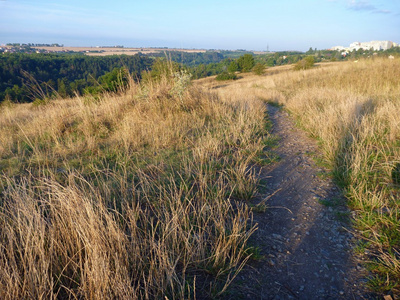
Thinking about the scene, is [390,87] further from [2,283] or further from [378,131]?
[2,283]

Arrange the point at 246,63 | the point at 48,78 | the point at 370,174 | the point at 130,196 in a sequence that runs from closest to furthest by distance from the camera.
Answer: the point at 130,196 < the point at 370,174 < the point at 48,78 < the point at 246,63

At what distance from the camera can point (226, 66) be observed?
40.9 m

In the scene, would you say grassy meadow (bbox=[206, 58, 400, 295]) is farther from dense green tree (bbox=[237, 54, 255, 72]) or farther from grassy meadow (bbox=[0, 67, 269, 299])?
dense green tree (bbox=[237, 54, 255, 72])

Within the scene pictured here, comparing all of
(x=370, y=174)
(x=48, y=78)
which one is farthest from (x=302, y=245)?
(x=48, y=78)

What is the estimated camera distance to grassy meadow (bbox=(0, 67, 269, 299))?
5.25 feet

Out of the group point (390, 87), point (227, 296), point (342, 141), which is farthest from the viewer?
point (390, 87)

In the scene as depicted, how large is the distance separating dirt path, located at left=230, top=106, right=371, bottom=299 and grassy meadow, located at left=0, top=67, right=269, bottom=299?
0.18 metres

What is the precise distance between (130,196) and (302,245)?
184cm

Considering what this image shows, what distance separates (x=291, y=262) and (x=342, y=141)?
2964 millimetres

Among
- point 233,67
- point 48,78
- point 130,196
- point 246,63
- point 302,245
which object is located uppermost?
point 246,63

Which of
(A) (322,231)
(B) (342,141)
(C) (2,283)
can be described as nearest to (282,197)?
(A) (322,231)

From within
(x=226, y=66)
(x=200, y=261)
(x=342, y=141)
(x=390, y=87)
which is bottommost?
(x=200, y=261)

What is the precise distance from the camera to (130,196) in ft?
9.14

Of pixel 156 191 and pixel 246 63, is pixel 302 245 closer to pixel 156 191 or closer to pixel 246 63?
pixel 156 191
